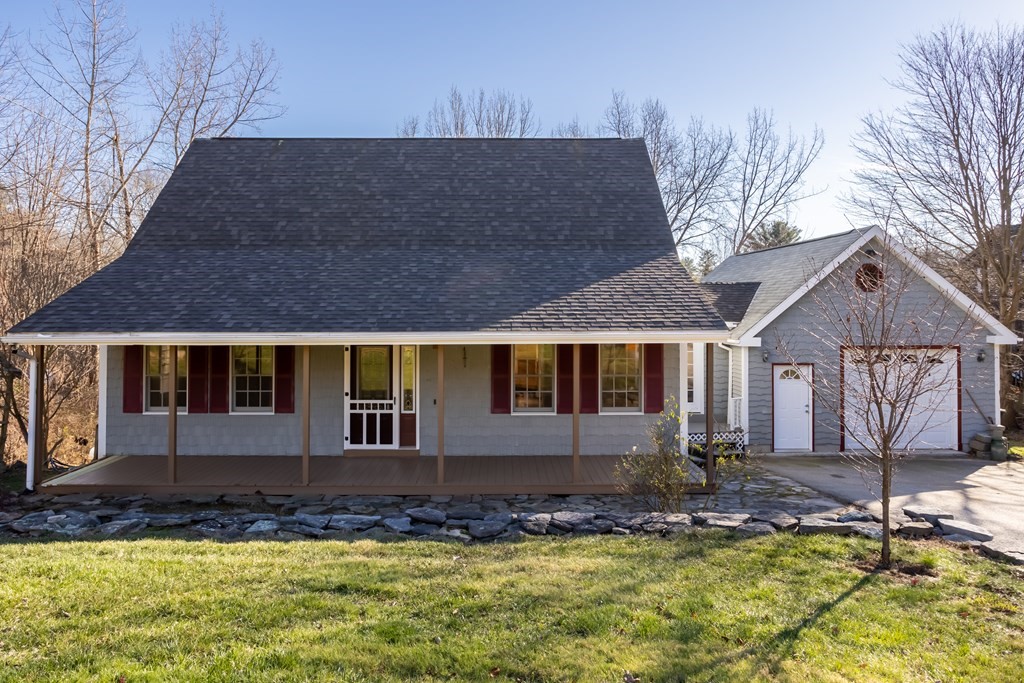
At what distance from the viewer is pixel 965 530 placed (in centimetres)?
702

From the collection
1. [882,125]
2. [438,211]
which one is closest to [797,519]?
[438,211]

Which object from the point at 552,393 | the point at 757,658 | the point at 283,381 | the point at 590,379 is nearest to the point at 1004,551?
the point at 757,658

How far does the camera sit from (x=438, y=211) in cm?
1260

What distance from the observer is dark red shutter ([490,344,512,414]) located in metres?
10.7

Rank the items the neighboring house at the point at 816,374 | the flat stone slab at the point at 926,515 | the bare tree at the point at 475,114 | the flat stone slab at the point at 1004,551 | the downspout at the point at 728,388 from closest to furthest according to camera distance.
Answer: the flat stone slab at the point at 1004,551 < the flat stone slab at the point at 926,515 < the neighboring house at the point at 816,374 < the downspout at the point at 728,388 < the bare tree at the point at 475,114

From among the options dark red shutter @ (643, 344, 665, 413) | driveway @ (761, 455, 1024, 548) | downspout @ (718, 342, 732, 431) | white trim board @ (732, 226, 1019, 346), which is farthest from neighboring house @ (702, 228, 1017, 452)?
dark red shutter @ (643, 344, 665, 413)

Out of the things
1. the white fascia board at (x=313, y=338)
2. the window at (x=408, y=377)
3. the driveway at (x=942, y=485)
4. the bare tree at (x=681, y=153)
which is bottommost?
the driveway at (x=942, y=485)

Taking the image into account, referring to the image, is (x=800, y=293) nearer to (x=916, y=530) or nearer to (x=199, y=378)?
(x=916, y=530)

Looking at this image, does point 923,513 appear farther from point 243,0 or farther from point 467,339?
point 243,0

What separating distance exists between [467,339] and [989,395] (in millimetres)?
11368

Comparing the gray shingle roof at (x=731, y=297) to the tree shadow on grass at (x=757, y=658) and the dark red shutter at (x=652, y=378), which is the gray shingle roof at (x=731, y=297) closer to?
the dark red shutter at (x=652, y=378)

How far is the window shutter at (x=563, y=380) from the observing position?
10.8 m

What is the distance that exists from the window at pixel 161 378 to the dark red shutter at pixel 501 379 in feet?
17.3

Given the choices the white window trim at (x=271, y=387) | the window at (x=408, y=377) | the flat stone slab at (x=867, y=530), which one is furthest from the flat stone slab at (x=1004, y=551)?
the white window trim at (x=271, y=387)
